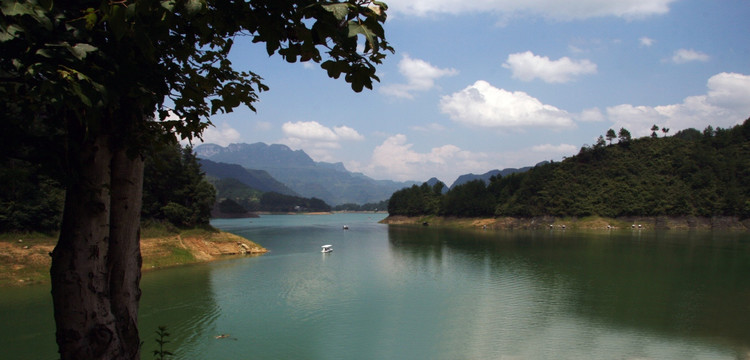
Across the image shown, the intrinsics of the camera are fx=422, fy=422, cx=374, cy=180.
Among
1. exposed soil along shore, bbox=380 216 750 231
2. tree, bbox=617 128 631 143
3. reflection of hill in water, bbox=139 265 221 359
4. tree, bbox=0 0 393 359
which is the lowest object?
reflection of hill in water, bbox=139 265 221 359

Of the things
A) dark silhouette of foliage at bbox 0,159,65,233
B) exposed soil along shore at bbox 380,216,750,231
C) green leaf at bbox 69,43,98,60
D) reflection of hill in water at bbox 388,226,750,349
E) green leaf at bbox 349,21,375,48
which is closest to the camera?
green leaf at bbox 349,21,375,48

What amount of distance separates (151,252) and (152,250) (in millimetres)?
345

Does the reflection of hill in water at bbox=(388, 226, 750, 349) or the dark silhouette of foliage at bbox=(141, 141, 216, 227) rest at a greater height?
the dark silhouette of foliage at bbox=(141, 141, 216, 227)

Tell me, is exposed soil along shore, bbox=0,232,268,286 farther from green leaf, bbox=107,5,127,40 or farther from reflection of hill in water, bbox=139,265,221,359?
green leaf, bbox=107,5,127,40

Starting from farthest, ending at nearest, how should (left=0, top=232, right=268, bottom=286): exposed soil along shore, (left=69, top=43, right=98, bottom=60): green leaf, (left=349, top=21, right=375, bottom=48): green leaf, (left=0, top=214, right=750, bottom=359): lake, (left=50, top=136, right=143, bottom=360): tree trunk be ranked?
1. (left=0, top=232, right=268, bottom=286): exposed soil along shore
2. (left=0, top=214, right=750, bottom=359): lake
3. (left=50, top=136, right=143, bottom=360): tree trunk
4. (left=69, top=43, right=98, bottom=60): green leaf
5. (left=349, top=21, right=375, bottom=48): green leaf

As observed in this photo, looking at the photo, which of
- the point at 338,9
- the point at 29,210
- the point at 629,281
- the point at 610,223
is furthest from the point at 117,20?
the point at 610,223

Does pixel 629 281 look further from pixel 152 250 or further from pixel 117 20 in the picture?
pixel 152 250

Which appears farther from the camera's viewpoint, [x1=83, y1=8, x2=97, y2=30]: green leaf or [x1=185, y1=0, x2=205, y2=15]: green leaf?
[x1=83, y1=8, x2=97, y2=30]: green leaf

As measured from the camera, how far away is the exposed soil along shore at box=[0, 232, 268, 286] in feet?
92.8

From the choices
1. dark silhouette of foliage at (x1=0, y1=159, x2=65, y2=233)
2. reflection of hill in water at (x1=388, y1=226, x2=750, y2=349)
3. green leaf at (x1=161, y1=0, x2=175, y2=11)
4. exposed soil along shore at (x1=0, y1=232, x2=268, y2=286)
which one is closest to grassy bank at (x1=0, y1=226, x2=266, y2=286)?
exposed soil along shore at (x1=0, y1=232, x2=268, y2=286)

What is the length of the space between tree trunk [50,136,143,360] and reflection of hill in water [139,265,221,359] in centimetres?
1154

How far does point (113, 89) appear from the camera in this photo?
3.44m

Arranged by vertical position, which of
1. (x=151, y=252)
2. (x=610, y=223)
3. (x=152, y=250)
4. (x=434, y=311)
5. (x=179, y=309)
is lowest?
(x=179, y=309)

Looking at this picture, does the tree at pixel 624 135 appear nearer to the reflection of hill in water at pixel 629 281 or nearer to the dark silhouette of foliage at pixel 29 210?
the reflection of hill in water at pixel 629 281
